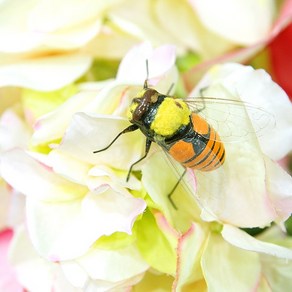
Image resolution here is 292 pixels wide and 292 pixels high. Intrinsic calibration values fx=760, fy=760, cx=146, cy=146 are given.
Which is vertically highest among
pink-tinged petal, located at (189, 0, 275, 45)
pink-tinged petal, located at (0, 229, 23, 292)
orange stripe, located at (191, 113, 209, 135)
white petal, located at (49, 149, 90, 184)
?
pink-tinged petal, located at (189, 0, 275, 45)

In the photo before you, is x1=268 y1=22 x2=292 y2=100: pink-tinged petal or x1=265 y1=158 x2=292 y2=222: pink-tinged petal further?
x1=268 y1=22 x2=292 y2=100: pink-tinged petal

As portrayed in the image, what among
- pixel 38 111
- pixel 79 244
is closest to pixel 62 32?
pixel 38 111

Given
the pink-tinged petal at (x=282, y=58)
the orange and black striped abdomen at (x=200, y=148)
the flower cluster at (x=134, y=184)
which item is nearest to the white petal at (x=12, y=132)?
the flower cluster at (x=134, y=184)

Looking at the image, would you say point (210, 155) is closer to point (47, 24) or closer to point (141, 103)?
point (141, 103)

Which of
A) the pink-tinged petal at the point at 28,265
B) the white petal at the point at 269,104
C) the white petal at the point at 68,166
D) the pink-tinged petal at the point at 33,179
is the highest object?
the white petal at the point at 269,104

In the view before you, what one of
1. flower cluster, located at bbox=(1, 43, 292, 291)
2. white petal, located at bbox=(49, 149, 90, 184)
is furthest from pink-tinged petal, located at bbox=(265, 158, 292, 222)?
white petal, located at bbox=(49, 149, 90, 184)

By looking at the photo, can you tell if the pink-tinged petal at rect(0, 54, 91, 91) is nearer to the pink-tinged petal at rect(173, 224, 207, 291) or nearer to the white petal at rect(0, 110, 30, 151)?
the white petal at rect(0, 110, 30, 151)

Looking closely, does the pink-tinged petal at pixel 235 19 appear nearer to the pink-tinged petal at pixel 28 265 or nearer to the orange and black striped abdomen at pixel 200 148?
the orange and black striped abdomen at pixel 200 148

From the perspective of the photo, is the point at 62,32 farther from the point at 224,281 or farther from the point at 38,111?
the point at 224,281
